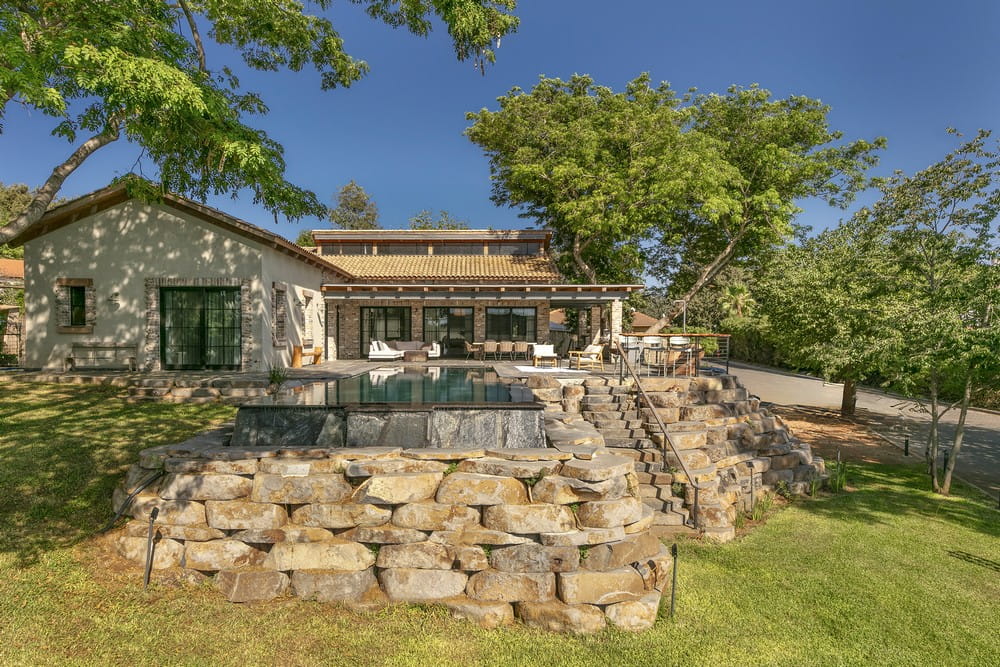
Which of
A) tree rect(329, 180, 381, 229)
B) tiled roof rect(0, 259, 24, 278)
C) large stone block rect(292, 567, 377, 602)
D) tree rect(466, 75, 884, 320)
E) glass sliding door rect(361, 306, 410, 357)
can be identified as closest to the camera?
large stone block rect(292, 567, 377, 602)

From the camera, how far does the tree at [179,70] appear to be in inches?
269

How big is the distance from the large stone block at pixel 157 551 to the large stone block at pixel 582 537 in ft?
12.2

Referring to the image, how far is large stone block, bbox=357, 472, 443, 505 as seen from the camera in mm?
4660

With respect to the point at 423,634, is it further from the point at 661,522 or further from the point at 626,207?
the point at 626,207

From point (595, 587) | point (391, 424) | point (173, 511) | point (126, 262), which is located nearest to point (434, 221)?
point (126, 262)

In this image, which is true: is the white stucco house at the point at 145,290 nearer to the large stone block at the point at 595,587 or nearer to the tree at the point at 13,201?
the large stone block at the point at 595,587

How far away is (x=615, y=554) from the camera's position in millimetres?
4723

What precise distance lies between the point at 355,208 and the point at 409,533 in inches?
1803

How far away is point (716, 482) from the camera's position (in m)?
7.59

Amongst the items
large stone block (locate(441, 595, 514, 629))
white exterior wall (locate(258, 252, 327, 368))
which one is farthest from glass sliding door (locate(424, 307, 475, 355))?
large stone block (locate(441, 595, 514, 629))

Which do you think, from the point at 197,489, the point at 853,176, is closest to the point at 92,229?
the point at 197,489

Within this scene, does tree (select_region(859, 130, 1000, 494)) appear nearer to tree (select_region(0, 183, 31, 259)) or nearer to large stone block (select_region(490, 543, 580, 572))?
large stone block (select_region(490, 543, 580, 572))

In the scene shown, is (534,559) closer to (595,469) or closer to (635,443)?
(595,469)

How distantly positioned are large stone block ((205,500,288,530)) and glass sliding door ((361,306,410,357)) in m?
14.2
